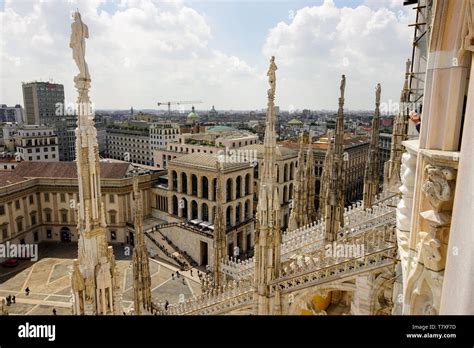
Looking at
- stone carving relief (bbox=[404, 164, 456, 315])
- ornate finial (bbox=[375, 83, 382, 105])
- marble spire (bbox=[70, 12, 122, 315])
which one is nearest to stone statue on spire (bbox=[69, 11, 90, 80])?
marble spire (bbox=[70, 12, 122, 315])

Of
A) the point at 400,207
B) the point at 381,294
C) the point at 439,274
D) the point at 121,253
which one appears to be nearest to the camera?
the point at 439,274

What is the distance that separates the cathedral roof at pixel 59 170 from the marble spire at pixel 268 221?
41648mm

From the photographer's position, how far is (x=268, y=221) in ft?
41.9

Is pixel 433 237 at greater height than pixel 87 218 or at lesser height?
greater

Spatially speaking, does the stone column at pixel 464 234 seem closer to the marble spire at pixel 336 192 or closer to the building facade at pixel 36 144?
the marble spire at pixel 336 192

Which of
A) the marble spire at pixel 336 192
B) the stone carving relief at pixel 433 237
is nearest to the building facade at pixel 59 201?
the marble spire at pixel 336 192

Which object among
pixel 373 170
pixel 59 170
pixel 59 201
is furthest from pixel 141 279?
pixel 59 170

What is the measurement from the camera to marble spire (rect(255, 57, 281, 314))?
1212cm

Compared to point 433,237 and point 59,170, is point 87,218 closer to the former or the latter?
point 433,237

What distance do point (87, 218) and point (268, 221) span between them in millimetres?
7000
